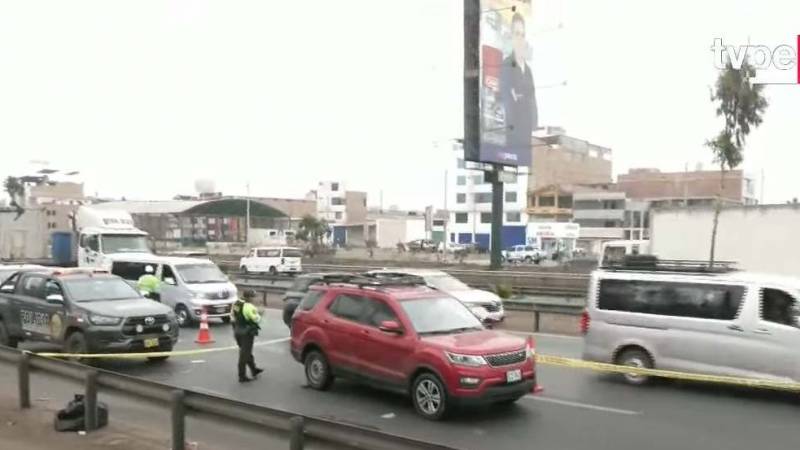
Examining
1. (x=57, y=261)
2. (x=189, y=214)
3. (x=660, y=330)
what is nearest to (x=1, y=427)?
(x=660, y=330)

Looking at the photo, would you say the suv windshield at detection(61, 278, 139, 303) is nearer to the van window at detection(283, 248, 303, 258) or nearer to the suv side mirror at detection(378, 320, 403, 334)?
the suv side mirror at detection(378, 320, 403, 334)

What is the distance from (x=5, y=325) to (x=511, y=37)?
29872 mm

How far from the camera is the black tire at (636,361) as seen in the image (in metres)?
11.3

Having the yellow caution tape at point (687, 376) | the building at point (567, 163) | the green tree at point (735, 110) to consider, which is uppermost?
the building at point (567, 163)

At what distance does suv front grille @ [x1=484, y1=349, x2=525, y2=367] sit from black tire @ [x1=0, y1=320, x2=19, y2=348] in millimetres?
10075

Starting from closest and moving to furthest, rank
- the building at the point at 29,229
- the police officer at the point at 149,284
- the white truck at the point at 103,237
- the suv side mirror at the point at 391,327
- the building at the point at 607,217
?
the suv side mirror at the point at 391,327 < the police officer at the point at 149,284 < the white truck at the point at 103,237 < the building at the point at 29,229 < the building at the point at 607,217

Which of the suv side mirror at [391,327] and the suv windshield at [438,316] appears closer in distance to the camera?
the suv side mirror at [391,327]

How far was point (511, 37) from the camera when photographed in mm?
38250

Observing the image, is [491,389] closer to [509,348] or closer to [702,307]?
[509,348]

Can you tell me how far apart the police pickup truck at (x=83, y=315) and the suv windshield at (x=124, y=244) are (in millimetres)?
12136

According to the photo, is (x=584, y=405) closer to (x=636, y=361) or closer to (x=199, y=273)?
(x=636, y=361)

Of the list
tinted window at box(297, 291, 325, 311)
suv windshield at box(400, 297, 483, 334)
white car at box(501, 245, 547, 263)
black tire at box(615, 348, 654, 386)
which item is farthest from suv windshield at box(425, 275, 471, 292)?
white car at box(501, 245, 547, 263)

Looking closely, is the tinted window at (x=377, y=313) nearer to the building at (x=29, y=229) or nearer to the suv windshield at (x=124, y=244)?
the suv windshield at (x=124, y=244)

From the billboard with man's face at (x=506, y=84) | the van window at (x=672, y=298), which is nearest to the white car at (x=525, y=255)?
the billboard with man's face at (x=506, y=84)
